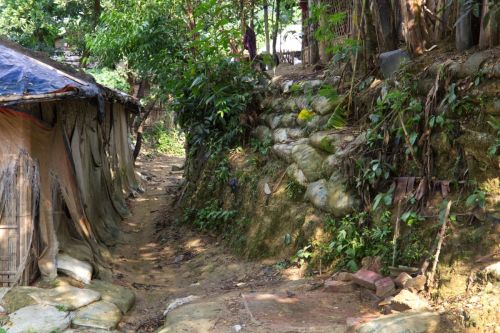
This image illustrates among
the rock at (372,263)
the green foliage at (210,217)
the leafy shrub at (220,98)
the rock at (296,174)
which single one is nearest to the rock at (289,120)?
the leafy shrub at (220,98)

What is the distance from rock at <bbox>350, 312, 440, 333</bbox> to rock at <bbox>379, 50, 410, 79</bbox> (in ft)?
11.3

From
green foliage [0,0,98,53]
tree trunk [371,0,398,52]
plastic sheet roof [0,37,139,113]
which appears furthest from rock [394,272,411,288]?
green foliage [0,0,98,53]

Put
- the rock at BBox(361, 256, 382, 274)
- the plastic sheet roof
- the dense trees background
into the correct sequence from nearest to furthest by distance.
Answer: the rock at BBox(361, 256, 382, 274), the plastic sheet roof, the dense trees background

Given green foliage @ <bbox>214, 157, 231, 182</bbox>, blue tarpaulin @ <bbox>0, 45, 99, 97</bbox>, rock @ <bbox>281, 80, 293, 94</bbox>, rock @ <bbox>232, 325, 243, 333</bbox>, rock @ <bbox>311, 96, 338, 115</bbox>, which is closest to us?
rock @ <bbox>232, 325, 243, 333</bbox>

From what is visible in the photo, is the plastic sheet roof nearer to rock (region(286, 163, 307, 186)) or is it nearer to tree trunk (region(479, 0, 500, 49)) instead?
rock (region(286, 163, 307, 186))

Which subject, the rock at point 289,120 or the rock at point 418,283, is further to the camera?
the rock at point 289,120

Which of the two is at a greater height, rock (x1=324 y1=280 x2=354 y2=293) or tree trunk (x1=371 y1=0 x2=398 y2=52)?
tree trunk (x1=371 y1=0 x2=398 y2=52)

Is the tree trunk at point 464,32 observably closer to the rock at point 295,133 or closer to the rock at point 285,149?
the rock at point 285,149

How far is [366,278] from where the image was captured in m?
4.53

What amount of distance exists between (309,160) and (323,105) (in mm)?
1060

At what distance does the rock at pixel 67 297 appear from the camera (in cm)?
491

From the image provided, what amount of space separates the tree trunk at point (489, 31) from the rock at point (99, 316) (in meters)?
4.70

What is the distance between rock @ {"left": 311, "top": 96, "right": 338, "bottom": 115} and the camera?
7.04 meters

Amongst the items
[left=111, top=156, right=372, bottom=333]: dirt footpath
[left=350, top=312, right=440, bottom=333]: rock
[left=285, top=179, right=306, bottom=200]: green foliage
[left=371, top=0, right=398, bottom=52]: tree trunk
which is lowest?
[left=111, top=156, right=372, bottom=333]: dirt footpath
